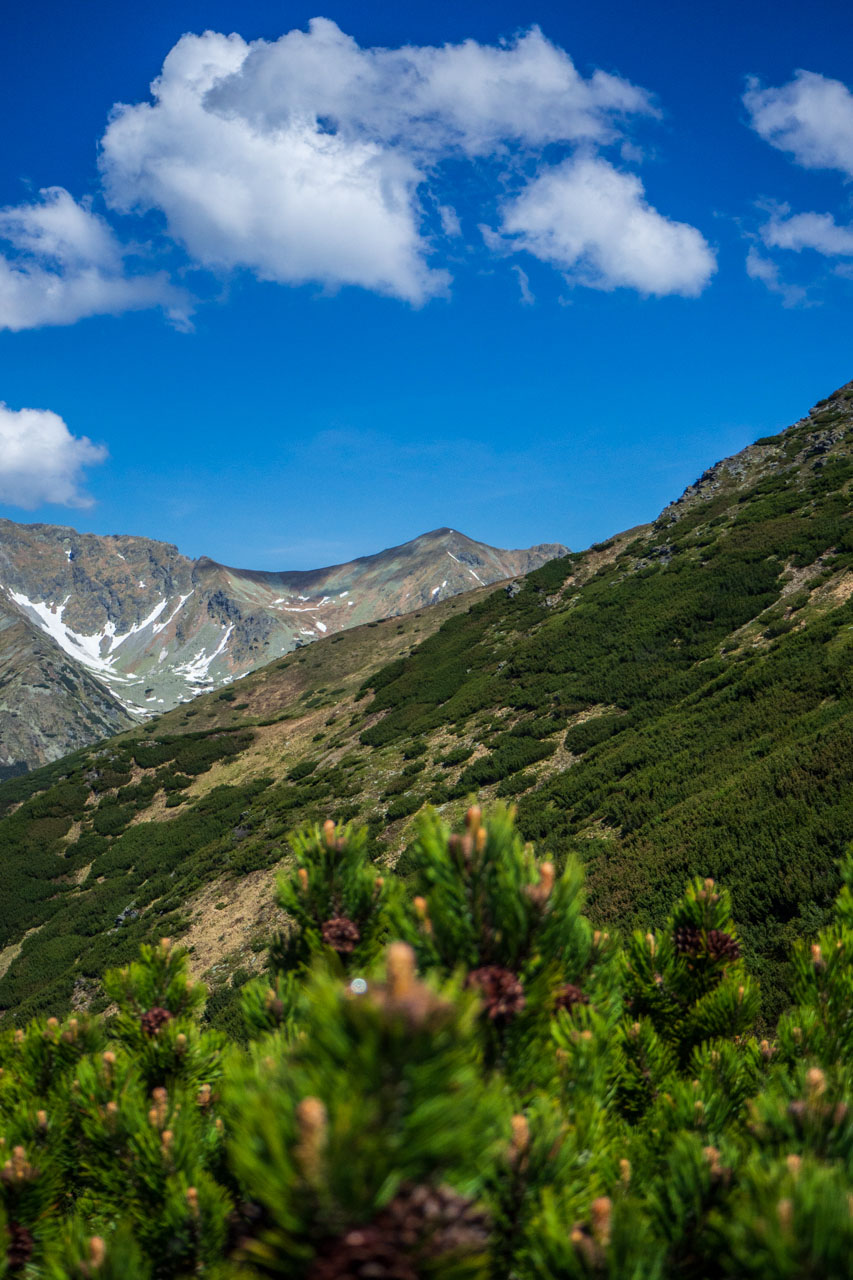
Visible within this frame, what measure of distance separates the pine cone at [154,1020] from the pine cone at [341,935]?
3.35 feet

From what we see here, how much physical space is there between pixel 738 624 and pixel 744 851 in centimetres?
1725

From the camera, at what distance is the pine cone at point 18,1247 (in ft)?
6.58

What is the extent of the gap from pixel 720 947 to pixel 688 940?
0.16 m

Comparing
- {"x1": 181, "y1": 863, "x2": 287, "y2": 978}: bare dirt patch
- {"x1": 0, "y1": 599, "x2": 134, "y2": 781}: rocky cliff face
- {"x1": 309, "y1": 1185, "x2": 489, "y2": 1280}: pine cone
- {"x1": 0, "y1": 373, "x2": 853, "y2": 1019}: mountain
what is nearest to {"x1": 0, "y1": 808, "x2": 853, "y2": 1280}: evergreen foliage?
{"x1": 309, "y1": 1185, "x2": 489, "y2": 1280}: pine cone

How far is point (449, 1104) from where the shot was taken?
50.3 inches

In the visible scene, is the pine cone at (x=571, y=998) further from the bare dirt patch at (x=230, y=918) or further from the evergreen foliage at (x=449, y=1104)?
the bare dirt patch at (x=230, y=918)

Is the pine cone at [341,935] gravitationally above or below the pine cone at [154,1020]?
above

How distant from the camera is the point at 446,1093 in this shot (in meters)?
1.33

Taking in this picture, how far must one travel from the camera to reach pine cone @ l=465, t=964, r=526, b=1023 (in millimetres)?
2014

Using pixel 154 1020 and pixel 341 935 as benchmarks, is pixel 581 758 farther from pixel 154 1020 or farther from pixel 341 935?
pixel 341 935

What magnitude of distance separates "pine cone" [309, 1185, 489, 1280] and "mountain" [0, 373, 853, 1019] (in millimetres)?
8691

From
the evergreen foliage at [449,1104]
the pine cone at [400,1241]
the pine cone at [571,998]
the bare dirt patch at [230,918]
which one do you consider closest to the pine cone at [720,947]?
the evergreen foliage at [449,1104]

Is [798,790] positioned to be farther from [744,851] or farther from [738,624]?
[738,624]

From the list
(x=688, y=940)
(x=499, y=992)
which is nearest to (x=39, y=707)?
(x=688, y=940)
